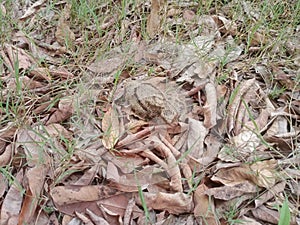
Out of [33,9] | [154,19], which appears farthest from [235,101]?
[33,9]

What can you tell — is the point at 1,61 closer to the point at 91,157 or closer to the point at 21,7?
the point at 21,7

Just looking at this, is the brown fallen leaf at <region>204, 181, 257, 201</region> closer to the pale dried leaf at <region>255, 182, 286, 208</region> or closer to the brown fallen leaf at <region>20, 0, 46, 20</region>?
the pale dried leaf at <region>255, 182, 286, 208</region>

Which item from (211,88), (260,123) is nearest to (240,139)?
(260,123)

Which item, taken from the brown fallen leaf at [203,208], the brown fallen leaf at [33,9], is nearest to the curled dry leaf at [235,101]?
the brown fallen leaf at [203,208]

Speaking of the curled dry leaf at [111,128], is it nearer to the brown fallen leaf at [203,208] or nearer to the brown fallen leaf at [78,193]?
the brown fallen leaf at [78,193]

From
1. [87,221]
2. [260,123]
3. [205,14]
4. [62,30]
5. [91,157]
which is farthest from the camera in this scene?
[205,14]

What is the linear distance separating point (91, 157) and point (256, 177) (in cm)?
48

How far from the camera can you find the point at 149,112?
4.31 feet

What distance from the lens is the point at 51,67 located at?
60.3 inches

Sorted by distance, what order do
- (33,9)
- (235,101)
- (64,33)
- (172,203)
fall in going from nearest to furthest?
(172,203) < (235,101) < (64,33) < (33,9)

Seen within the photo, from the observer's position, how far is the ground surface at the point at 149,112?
3.69ft

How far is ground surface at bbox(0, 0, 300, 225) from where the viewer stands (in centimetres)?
112

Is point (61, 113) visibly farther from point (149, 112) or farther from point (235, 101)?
point (235, 101)

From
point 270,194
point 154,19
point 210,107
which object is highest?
point 154,19
